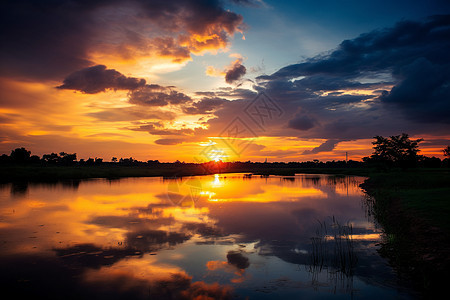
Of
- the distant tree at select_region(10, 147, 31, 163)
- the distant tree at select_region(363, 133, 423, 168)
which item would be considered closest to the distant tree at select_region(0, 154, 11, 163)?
the distant tree at select_region(10, 147, 31, 163)

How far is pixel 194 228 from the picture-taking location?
71.5 feet

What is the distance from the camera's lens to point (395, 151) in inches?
3440

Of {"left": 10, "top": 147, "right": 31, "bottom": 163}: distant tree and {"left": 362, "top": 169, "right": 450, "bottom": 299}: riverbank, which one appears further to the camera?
{"left": 10, "top": 147, "right": 31, "bottom": 163}: distant tree

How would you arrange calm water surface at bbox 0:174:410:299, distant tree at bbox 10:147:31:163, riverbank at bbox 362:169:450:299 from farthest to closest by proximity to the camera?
distant tree at bbox 10:147:31:163, riverbank at bbox 362:169:450:299, calm water surface at bbox 0:174:410:299

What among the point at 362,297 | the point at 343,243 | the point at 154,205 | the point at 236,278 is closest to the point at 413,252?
the point at 343,243

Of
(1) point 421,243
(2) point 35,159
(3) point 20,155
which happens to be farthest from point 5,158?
(1) point 421,243

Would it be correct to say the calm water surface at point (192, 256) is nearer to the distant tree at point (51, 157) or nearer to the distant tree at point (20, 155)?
the distant tree at point (20, 155)

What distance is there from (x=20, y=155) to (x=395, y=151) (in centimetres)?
17014

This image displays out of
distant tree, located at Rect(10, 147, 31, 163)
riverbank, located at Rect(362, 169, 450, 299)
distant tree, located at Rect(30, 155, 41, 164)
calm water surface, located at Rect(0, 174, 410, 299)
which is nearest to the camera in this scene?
calm water surface, located at Rect(0, 174, 410, 299)

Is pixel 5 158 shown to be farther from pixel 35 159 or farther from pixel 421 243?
pixel 421 243

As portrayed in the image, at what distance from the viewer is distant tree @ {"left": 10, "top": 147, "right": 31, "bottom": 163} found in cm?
14248

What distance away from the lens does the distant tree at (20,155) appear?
142475mm

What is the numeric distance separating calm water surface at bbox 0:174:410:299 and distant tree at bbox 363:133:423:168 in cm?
6904

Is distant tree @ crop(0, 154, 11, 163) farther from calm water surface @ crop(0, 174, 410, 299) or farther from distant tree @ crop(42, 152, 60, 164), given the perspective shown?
calm water surface @ crop(0, 174, 410, 299)
